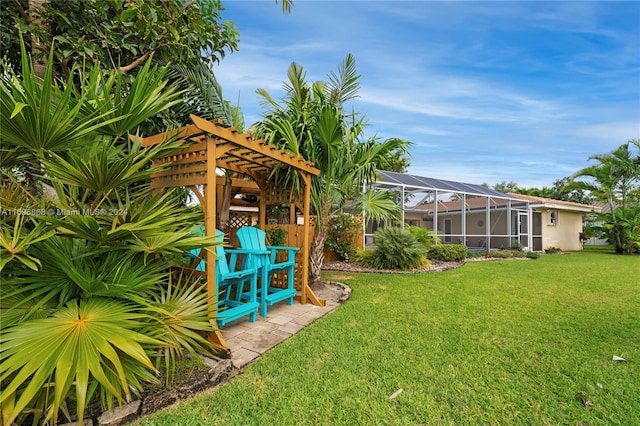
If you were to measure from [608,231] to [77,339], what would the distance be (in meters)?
21.8

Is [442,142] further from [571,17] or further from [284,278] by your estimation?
[284,278]

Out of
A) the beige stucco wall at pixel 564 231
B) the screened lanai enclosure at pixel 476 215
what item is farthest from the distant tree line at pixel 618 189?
the screened lanai enclosure at pixel 476 215

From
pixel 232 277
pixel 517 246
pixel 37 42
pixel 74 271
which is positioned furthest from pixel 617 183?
pixel 37 42

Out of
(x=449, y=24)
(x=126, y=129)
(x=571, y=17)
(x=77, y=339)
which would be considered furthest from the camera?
(x=449, y=24)

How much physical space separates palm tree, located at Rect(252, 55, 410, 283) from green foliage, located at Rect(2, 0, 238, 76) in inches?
61.1

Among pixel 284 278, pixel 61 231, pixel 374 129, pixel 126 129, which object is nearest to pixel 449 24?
pixel 374 129

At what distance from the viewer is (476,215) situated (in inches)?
701

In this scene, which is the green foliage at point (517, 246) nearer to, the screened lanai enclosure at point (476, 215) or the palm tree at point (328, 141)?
the screened lanai enclosure at point (476, 215)

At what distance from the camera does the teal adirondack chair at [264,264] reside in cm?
387

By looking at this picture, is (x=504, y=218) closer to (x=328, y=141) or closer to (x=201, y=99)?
(x=328, y=141)

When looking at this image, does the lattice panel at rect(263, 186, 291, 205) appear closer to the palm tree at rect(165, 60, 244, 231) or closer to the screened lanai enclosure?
the palm tree at rect(165, 60, 244, 231)

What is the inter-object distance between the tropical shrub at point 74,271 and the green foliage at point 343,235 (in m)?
7.33

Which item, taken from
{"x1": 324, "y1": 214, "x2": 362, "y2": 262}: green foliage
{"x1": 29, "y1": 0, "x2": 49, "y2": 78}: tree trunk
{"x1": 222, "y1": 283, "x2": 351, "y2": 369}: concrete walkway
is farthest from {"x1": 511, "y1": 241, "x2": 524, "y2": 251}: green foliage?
{"x1": 29, "y1": 0, "x2": 49, "y2": 78}: tree trunk

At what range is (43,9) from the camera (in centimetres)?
332
